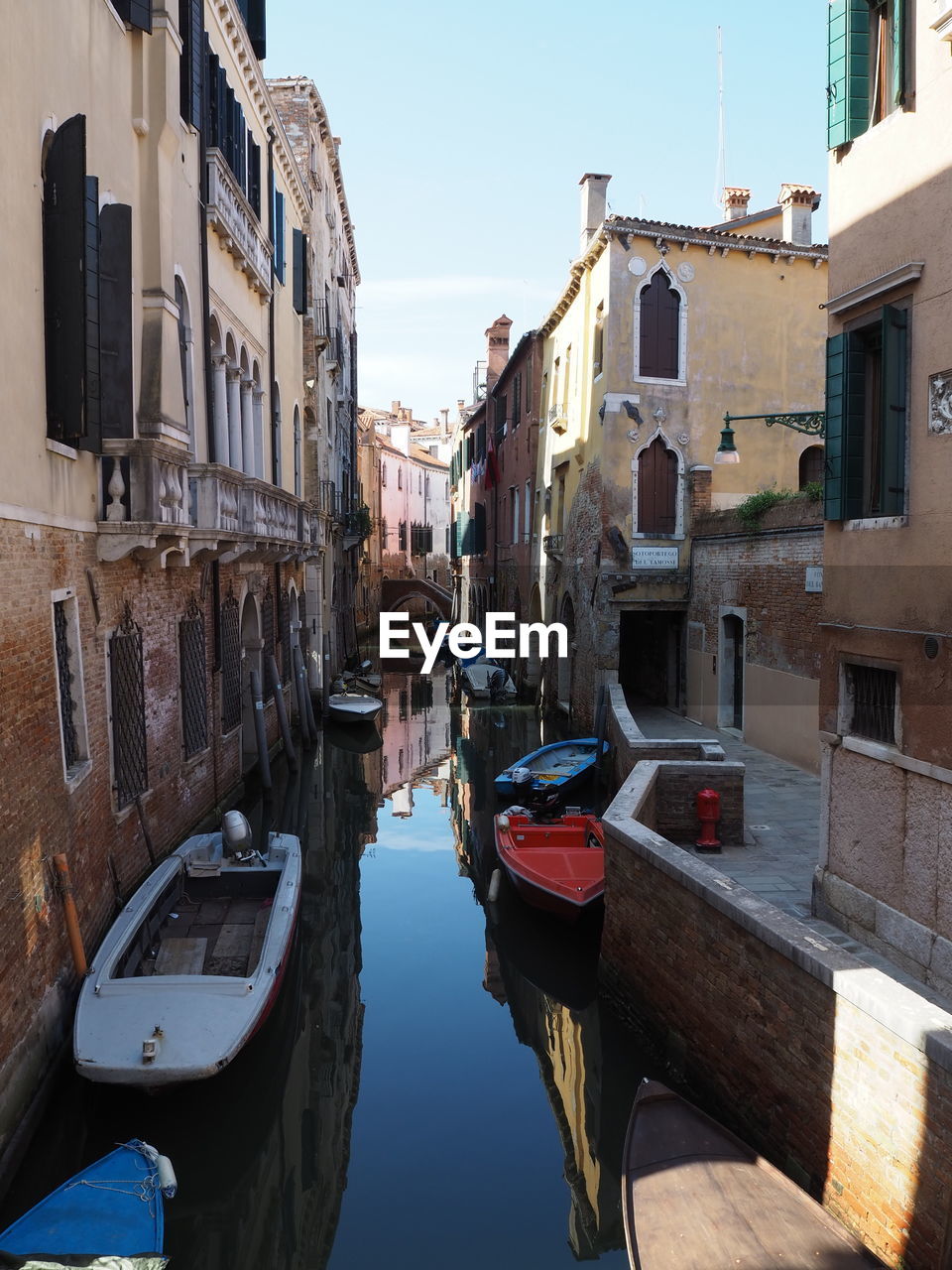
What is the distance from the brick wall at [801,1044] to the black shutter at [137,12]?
7.89 m

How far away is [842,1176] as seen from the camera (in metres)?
4.73

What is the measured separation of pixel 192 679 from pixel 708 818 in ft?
19.4

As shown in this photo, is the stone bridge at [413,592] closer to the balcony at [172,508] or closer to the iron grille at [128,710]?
the balcony at [172,508]

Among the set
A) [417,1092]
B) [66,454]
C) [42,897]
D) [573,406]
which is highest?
[573,406]

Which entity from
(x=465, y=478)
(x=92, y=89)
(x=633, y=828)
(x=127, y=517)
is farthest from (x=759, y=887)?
(x=465, y=478)

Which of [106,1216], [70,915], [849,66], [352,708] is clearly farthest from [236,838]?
[352,708]

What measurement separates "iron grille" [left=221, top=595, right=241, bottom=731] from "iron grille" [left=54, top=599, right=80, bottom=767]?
219 inches

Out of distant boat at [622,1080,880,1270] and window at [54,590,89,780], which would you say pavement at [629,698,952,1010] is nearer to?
distant boat at [622,1080,880,1270]

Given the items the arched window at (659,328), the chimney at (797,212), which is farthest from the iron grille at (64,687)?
the chimney at (797,212)

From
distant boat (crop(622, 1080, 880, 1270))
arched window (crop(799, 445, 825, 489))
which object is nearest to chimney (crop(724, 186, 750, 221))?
arched window (crop(799, 445, 825, 489))

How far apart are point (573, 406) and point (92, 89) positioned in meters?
12.9

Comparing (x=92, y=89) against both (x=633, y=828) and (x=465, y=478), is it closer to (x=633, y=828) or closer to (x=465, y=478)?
(x=633, y=828)

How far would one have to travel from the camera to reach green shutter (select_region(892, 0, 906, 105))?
598 cm

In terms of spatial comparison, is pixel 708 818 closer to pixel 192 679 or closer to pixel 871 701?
pixel 871 701
